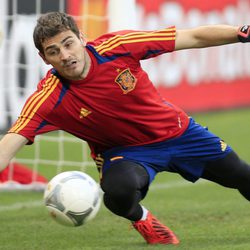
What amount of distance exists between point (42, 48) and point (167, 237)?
60.1 inches

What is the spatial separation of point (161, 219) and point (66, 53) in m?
2.26

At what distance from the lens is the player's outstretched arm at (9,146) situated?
5.53 m

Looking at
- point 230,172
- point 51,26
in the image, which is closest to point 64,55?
point 51,26

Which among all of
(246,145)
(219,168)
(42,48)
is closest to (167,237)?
(219,168)

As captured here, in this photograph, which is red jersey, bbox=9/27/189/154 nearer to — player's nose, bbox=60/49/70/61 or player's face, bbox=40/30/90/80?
player's face, bbox=40/30/90/80

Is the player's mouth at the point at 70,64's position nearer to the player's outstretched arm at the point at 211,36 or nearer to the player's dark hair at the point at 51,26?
the player's dark hair at the point at 51,26

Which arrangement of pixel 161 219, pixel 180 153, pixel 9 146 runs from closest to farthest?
pixel 9 146 → pixel 180 153 → pixel 161 219

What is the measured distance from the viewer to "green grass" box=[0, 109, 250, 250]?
6164 mm

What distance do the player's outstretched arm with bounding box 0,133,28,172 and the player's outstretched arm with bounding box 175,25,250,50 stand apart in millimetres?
1166

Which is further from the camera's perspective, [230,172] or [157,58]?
[157,58]

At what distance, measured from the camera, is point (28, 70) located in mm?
10703

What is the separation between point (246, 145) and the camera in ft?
41.1

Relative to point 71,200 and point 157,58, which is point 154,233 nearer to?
point 71,200

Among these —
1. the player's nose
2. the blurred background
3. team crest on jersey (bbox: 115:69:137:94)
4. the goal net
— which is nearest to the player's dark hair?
the player's nose
